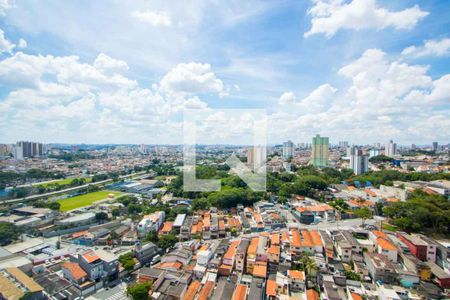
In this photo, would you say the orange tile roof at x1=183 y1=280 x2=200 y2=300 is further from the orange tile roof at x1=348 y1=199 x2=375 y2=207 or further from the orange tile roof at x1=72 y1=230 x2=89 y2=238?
the orange tile roof at x1=348 y1=199 x2=375 y2=207

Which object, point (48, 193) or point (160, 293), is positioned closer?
point (160, 293)

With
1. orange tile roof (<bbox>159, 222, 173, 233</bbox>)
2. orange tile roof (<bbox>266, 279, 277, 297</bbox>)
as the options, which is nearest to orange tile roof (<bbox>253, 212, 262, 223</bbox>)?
orange tile roof (<bbox>159, 222, 173, 233</bbox>)

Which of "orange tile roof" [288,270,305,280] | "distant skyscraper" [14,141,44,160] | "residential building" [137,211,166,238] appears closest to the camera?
"orange tile roof" [288,270,305,280]

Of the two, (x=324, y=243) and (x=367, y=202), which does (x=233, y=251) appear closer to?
(x=324, y=243)

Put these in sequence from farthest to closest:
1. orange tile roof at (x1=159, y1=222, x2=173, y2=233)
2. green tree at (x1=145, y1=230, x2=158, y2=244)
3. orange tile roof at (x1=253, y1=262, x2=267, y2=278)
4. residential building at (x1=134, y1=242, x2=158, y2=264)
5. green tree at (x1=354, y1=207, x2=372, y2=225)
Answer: green tree at (x1=354, y1=207, x2=372, y2=225) → orange tile roof at (x1=159, y1=222, x2=173, y2=233) → green tree at (x1=145, y1=230, x2=158, y2=244) → residential building at (x1=134, y1=242, x2=158, y2=264) → orange tile roof at (x1=253, y1=262, x2=267, y2=278)

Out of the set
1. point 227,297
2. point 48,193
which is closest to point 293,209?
point 227,297

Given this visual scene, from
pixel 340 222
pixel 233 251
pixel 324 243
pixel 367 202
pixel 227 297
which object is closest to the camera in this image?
pixel 227 297

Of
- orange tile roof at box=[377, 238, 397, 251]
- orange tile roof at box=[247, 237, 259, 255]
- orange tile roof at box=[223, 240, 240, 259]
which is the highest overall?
orange tile roof at box=[377, 238, 397, 251]
